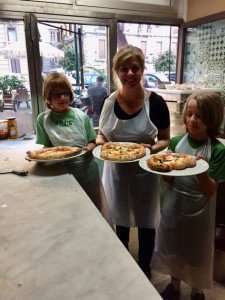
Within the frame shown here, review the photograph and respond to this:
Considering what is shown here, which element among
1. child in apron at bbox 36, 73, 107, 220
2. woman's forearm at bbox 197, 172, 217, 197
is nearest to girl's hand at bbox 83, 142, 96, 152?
child in apron at bbox 36, 73, 107, 220

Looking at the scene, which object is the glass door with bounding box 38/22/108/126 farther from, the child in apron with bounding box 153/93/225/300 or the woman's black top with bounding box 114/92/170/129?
the child in apron with bounding box 153/93/225/300

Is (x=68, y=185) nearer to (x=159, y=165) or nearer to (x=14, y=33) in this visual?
(x=159, y=165)

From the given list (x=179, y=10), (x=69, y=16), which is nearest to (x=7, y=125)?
(x=69, y=16)

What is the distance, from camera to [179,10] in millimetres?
2445

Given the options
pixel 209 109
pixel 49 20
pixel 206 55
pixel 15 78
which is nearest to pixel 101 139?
pixel 209 109

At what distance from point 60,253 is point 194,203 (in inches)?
28.0

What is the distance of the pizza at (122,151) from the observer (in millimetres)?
1201

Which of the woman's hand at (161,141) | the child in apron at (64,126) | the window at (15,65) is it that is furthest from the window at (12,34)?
the woman's hand at (161,141)

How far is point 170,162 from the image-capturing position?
111cm

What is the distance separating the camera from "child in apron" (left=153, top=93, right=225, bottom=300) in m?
1.12

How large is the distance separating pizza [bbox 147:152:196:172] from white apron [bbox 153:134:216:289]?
0.33ft

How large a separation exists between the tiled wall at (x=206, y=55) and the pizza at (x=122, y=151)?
1319 millimetres

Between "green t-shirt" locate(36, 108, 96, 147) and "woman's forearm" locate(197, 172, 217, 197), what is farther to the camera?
"green t-shirt" locate(36, 108, 96, 147)

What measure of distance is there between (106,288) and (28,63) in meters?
1.90
